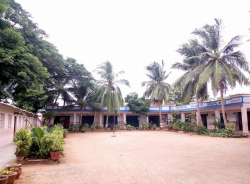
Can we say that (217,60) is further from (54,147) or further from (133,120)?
(133,120)

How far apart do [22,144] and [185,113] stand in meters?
22.7

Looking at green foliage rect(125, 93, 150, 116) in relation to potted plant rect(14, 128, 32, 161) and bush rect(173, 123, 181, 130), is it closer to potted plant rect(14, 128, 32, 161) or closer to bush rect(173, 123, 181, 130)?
bush rect(173, 123, 181, 130)

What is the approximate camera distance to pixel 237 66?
15180 mm

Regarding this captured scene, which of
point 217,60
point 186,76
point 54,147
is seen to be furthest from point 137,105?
point 54,147

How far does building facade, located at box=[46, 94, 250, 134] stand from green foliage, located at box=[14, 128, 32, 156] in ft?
50.8

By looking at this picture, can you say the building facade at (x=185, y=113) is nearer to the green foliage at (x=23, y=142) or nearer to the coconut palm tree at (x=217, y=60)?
the coconut palm tree at (x=217, y=60)

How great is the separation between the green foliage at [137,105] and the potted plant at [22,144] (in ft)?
63.9

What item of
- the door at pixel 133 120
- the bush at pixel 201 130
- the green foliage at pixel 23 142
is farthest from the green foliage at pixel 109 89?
the green foliage at pixel 23 142

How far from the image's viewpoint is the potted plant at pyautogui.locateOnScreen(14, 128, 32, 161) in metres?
6.14

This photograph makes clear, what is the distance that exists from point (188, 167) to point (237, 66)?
509 inches

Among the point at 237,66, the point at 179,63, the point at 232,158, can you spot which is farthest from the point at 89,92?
the point at 232,158

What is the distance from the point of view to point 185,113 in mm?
25469

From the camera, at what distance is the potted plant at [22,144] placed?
6.14 m

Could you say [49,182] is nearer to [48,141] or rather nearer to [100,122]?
[48,141]
